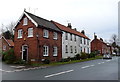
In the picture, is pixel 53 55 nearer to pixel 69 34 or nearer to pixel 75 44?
pixel 69 34

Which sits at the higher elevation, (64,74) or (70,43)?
(70,43)

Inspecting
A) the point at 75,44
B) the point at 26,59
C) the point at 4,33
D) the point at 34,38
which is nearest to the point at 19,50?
Answer: the point at 26,59

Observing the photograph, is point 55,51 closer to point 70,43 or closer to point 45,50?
point 45,50

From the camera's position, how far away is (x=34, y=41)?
2223 cm

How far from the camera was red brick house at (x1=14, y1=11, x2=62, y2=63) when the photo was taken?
2214cm

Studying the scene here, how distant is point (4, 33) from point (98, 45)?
41.6 m

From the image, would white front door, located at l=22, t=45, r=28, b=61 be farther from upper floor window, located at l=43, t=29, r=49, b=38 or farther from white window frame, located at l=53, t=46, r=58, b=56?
white window frame, located at l=53, t=46, r=58, b=56

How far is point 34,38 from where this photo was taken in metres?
22.3

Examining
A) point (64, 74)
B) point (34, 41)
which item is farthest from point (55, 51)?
point (64, 74)

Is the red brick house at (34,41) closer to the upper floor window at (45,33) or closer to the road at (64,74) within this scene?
the upper floor window at (45,33)

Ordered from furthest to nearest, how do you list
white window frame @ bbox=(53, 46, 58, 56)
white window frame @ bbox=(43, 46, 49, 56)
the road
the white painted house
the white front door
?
the white painted house, white window frame @ bbox=(53, 46, 58, 56), white window frame @ bbox=(43, 46, 49, 56), the white front door, the road

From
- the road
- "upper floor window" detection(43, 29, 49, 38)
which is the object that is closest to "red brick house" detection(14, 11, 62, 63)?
"upper floor window" detection(43, 29, 49, 38)

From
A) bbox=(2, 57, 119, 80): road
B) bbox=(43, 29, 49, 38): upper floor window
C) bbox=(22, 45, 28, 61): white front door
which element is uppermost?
bbox=(43, 29, 49, 38): upper floor window

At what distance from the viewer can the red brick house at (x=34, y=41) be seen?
872 inches
